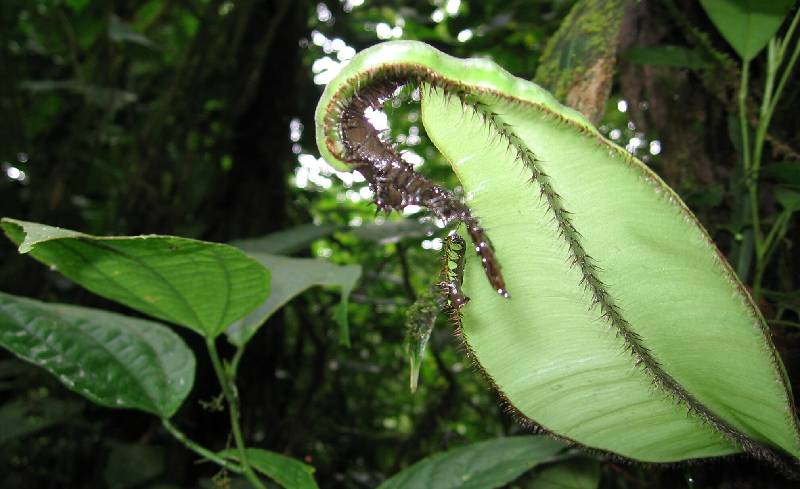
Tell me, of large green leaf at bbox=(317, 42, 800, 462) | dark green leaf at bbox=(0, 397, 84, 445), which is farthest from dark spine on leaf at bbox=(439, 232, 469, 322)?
dark green leaf at bbox=(0, 397, 84, 445)

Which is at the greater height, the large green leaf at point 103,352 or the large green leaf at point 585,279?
the large green leaf at point 585,279

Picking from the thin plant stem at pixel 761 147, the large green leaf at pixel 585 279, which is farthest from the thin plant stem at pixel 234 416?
the thin plant stem at pixel 761 147

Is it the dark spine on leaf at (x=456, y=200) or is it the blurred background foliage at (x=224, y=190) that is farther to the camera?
the blurred background foliage at (x=224, y=190)

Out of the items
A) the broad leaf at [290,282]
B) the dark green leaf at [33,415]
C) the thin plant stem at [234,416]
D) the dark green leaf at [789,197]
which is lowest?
the dark green leaf at [33,415]

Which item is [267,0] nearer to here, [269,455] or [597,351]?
[269,455]

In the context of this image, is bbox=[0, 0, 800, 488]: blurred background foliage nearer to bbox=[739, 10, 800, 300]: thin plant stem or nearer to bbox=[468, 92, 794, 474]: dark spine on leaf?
bbox=[739, 10, 800, 300]: thin plant stem

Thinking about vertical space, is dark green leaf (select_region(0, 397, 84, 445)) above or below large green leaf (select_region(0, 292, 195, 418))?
below

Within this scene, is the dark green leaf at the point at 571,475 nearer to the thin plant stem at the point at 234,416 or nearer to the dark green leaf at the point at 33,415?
the thin plant stem at the point at 234,416

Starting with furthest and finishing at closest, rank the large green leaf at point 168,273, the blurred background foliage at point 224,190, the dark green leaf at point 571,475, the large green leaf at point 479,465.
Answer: the blurred background foliage at point 224,190 → the dark green leaf at point 571,475 → the large green leaf at point 479,465 → the large green leaf at point 168,273
